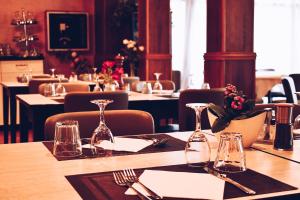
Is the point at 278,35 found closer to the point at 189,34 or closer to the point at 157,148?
the point at 189,34

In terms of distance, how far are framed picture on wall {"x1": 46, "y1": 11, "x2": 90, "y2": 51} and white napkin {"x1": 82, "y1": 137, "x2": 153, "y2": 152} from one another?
7.24m

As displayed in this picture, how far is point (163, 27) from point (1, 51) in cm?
315

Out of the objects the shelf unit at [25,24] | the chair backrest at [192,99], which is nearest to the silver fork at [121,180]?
the chair backrest at [192,99]

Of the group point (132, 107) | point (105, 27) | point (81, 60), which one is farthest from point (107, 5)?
point (132, 107)

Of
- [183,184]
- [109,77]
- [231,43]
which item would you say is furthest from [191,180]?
[231,43]

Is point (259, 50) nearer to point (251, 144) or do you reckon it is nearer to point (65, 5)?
point (65, 5)

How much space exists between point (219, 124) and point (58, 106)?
2022mm

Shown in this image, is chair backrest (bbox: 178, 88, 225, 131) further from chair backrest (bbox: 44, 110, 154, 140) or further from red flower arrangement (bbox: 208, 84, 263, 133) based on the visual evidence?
red flower arrangement (bbox: 208, 84, 263, 133)

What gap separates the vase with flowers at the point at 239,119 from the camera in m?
1.86

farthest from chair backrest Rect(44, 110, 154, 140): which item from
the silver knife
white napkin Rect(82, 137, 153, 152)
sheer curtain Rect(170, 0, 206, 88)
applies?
sheer curtain Rect(170, 0, 206, 88)

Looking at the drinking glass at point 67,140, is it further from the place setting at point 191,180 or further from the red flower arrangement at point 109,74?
the red flower arrangement at point 109,74

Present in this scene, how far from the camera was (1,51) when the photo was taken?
332 inches

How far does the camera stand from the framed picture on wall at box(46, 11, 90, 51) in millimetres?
9055

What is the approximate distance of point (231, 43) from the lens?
4.50m
